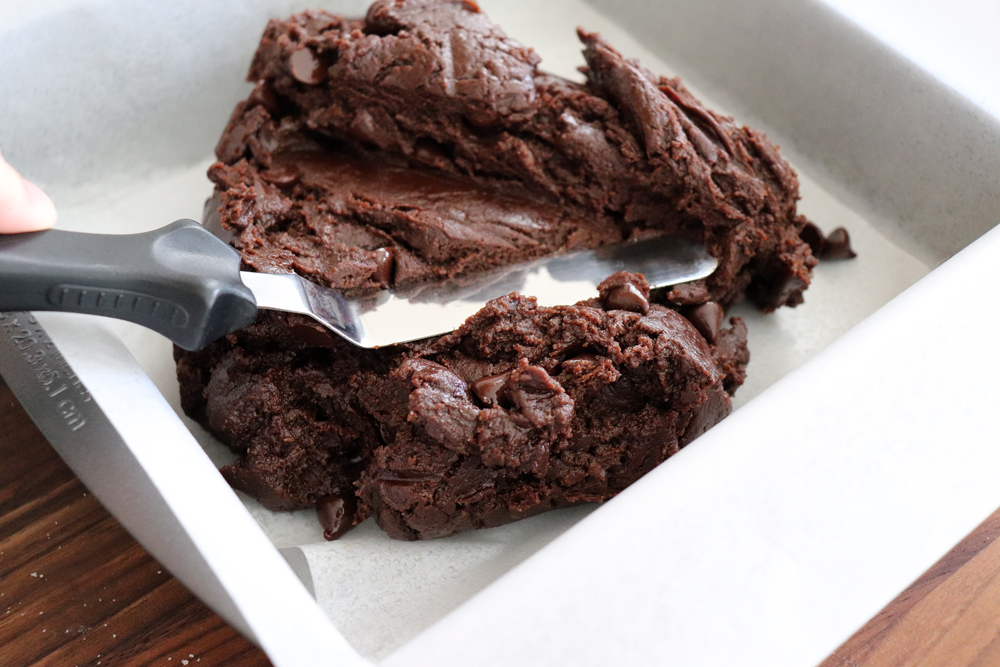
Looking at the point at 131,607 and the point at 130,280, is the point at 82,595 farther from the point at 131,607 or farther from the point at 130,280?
the point at 130,280

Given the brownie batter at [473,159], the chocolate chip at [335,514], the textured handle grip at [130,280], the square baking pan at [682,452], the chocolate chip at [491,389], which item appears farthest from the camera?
the brownie batter at [473,159]

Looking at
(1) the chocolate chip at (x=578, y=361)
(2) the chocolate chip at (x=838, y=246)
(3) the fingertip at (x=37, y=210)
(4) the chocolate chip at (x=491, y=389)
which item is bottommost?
Result: (3) the fingertip at (x=37, y=210)

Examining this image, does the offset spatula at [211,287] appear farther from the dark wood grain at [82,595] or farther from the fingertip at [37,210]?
the dark wood grain at [82,595]

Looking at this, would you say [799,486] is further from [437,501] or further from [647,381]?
[437,501]

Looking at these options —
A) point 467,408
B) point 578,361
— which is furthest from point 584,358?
point 467,408

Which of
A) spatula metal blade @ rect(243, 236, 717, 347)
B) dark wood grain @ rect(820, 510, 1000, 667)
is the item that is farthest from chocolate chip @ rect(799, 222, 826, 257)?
dark wood grain @ rect(820, 510, 1000, 667)

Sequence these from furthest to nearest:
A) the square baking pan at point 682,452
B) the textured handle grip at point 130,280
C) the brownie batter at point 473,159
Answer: the brownie batter at point 473,159 → the textured handle grip at point 130,280 → the square baking pan at point 682,452

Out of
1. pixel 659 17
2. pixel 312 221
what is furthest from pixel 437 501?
pixel 659 17

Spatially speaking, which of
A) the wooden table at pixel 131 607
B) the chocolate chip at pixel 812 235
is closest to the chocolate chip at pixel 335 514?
the wooden table at pixel 131 607
